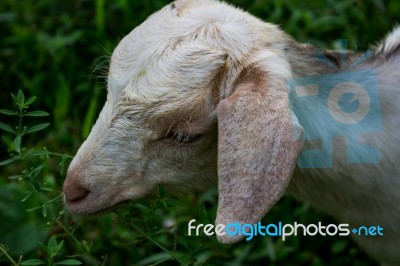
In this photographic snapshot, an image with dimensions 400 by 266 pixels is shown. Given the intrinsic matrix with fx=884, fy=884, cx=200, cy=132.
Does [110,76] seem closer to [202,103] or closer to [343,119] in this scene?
[202,103]

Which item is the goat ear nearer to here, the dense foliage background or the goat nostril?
the goat nostril

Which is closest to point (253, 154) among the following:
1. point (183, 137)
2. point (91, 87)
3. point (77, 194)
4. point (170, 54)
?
point (183, 137)

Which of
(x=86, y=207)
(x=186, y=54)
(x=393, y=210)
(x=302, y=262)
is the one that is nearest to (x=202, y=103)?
(x=186, y=54)

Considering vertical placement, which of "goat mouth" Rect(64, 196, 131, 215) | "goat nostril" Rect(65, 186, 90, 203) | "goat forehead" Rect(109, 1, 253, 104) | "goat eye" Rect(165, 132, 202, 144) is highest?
"goat forehead" Rect(109, 1, 253, 104)

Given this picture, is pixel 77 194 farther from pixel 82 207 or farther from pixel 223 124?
pixel 223 124

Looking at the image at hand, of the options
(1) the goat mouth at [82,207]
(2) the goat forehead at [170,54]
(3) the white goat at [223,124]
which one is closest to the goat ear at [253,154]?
(3) the white goat at [223,124]

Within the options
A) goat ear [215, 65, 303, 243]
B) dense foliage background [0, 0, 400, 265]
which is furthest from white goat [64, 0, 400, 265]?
dense foliage background [0, 0, 400, 265]

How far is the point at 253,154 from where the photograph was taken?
2.65m

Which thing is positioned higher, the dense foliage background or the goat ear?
the goat ear

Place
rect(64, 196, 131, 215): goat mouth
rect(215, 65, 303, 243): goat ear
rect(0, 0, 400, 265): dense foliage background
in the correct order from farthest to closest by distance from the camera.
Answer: rect(0, 0, 400, 265): dense foliage background
rect(64, 196, 131, 215): goat mouth
rect(215, 65, 303, 243): goat ear

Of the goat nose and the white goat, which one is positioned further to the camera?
the goat nose

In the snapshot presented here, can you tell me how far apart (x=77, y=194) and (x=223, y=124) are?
59 cm

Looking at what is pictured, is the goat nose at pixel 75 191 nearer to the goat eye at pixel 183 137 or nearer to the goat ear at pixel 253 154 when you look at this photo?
the goat eye at pixel 183 137

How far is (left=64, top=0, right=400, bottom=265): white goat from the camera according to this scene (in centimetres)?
266
